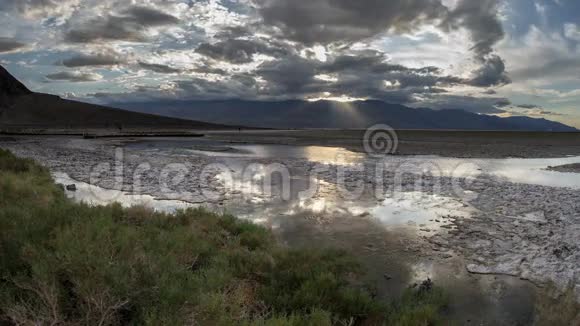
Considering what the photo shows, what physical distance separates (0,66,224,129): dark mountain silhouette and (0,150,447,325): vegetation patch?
14108 cm

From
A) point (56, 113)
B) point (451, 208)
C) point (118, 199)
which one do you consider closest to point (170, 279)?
point (118, 199)

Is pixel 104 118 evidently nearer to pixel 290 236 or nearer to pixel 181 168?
pixel 181 168

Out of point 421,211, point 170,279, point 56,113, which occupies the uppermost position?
point 56,113

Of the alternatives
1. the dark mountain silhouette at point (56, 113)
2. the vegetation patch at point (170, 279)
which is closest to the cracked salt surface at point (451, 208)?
the vegetation patch at point (170, 279)

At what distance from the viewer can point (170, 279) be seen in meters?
4.93

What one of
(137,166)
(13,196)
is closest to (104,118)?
(137,166)

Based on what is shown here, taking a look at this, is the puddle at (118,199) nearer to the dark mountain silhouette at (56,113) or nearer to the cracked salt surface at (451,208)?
the cracked salt surface at (451,208)

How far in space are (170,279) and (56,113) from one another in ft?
572

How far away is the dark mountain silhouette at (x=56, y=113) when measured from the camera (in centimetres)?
14088

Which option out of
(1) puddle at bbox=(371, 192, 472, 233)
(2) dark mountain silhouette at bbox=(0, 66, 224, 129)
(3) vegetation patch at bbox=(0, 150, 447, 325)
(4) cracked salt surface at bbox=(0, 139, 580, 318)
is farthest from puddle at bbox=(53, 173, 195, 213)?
(2) dark mountain silhouette at bbox=(0, 66, 224, 129)

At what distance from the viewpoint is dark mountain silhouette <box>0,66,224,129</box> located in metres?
141

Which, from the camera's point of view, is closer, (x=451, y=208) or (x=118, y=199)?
(x=451, y=208)

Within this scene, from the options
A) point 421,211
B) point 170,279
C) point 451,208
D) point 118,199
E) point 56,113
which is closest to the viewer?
point 170,279

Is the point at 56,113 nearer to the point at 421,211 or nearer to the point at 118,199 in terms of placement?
the point at 118,199
